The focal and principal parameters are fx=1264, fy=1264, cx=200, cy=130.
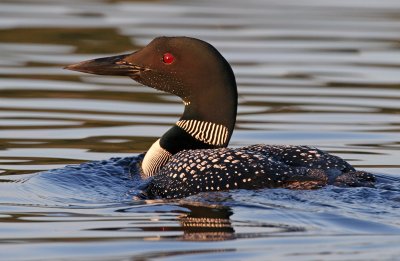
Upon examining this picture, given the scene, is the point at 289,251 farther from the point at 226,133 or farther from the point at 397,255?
the point at 226,133

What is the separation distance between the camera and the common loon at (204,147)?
20.8 ft

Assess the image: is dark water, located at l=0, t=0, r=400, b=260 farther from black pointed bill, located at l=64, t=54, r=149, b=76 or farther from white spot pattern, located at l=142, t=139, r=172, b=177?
black pointed bill, located at l=64, t=54, r=149, b=76

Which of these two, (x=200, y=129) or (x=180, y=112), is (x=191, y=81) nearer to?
(x=200, y=129)

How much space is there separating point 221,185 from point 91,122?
9.91 feet

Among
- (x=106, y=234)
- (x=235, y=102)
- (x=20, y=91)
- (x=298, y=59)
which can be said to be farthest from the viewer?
(x=298, y=59)

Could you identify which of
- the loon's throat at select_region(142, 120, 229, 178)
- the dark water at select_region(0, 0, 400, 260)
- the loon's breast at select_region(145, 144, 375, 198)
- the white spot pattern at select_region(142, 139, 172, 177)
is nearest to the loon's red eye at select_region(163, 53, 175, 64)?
the loon's throat at select_region(142, 120, 229, 178)

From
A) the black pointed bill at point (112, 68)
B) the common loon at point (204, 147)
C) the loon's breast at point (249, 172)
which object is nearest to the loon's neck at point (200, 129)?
the common loon at point (204, 147)

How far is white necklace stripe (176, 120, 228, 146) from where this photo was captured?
7.29 metres

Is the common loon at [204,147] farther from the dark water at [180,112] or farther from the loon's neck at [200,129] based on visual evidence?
the dark water at [180,112]

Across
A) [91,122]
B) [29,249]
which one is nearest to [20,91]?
[91,122]

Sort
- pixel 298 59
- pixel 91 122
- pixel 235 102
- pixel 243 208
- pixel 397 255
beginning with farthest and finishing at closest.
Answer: pixel 298 59
pixel 91 122
pixel 235 102
pixel 243 208
pixel 397 255

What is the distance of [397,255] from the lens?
5070 millimetres

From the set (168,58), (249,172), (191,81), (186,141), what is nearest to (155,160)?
(186,141)

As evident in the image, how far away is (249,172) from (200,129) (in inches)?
42.4
